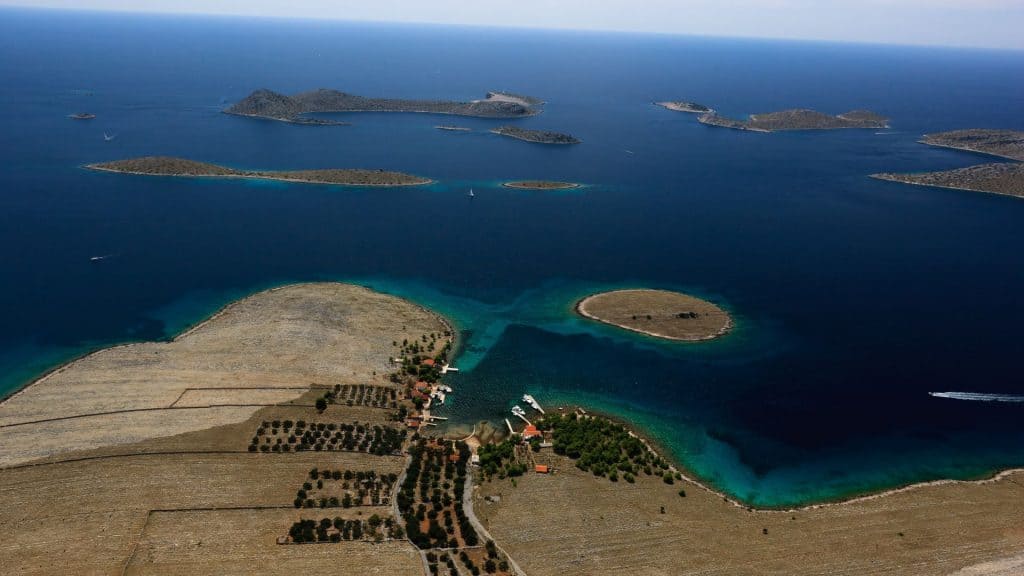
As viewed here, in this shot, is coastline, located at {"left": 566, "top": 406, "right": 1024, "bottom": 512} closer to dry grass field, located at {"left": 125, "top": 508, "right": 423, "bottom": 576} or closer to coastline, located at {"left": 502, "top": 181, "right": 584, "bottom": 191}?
dry grass field, located at {"left": 125, "top": 508, "right": 423, "bottom": 576}

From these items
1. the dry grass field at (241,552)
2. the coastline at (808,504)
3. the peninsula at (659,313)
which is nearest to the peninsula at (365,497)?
the dry grass field at (241,552)

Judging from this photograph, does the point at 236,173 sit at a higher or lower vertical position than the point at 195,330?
higher

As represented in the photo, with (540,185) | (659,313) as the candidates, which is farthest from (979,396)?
(540,185)

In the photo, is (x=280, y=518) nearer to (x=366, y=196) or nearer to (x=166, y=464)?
(x=166, y=464)

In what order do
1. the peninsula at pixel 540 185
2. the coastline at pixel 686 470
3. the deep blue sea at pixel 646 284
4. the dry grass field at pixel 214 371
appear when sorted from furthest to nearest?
the peninsula at pixel 540 185, the deep blue sea at pixel 646 284, the dry grass field at pixel 214 371, the coastline at pixel 686 470

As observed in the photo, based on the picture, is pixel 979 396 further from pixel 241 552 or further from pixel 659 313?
pixel 241 552

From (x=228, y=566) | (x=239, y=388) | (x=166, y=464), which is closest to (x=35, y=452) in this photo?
(x=166, y=464)

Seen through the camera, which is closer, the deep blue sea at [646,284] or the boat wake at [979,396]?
the deep blue sea at [646,284]

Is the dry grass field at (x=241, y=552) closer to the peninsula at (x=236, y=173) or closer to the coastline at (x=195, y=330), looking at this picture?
the coastline at (x=195, y=330)
